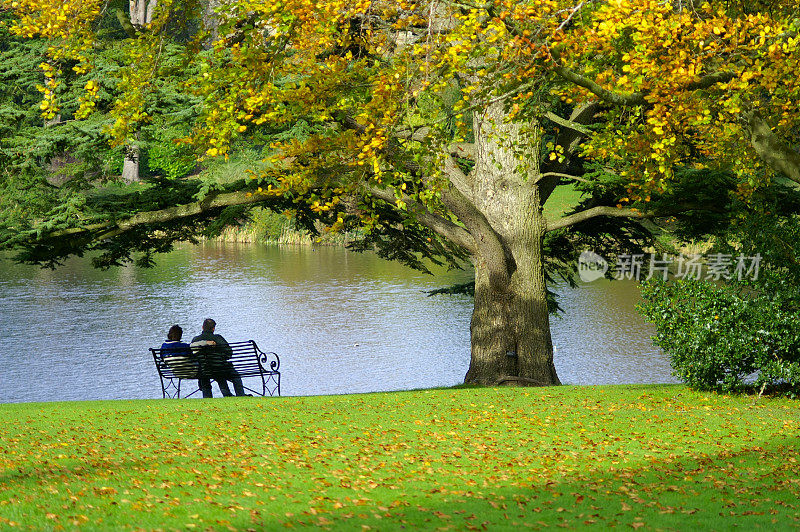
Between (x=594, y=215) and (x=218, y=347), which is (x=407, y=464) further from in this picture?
(x=594, y=215)

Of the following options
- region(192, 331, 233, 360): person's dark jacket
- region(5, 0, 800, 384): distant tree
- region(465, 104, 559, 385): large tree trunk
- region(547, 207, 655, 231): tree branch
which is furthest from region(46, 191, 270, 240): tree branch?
region(547, 207, 655, 231): tree branch

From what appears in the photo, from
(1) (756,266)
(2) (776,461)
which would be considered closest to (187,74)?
(1) (756,266)

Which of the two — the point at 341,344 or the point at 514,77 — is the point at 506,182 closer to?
the point at 514,77

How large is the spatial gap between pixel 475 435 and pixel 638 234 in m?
8.01

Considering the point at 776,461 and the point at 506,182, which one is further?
the point at 506,182

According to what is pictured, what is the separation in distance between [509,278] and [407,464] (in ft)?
22.5

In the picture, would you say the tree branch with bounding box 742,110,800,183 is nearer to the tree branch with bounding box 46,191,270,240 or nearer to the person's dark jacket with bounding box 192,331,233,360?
the tree branch with bounding box 46,191,270,240

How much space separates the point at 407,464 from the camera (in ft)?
23.8

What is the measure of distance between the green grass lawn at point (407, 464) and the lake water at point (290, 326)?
8.91 metres

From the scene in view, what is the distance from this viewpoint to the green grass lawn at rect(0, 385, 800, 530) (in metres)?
5.65

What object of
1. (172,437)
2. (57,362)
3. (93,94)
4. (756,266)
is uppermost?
(93,94)

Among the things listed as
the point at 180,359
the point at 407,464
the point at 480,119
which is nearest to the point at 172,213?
the point at 180,359

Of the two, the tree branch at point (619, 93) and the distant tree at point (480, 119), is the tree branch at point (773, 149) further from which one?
Answer: the tree branch at point (619, 93)

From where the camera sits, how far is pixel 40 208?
12.9 m
